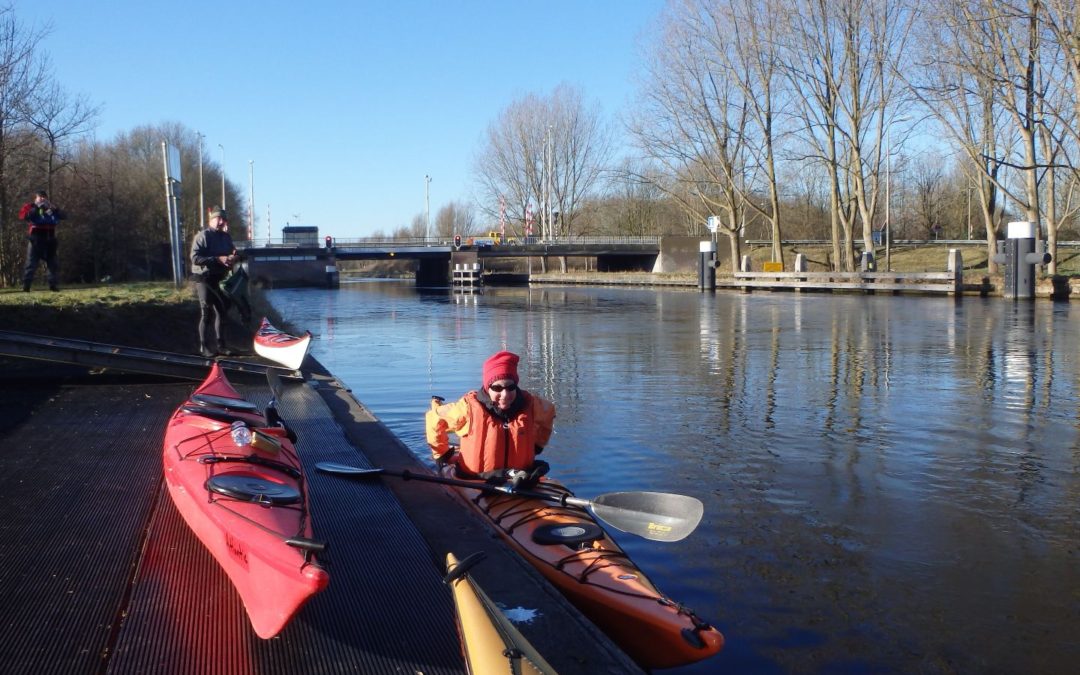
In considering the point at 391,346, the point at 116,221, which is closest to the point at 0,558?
the point at 391,346

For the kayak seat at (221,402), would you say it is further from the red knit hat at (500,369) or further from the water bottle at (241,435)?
the red knit hat at (500,369)

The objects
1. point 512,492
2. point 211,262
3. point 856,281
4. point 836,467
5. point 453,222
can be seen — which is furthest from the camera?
point 453,222

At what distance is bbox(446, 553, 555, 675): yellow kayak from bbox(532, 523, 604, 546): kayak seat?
1421mm

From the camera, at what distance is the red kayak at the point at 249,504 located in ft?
11.8

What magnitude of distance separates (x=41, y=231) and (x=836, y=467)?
11.9 m

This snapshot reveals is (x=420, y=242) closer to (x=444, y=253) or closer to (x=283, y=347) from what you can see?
(x=444, y=253)

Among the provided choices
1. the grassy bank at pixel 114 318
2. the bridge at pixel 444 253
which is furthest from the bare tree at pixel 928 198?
the grassy bank at pixel 114 318

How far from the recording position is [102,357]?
9.32 metres

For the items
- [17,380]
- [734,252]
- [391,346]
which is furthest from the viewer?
[734,252]

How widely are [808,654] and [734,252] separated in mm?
41087

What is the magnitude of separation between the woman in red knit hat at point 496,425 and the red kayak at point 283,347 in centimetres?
576

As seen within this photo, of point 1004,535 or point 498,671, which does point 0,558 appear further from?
point 1004,535

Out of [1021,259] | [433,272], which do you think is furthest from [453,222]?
[1021,259]

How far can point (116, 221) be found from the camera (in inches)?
1001
